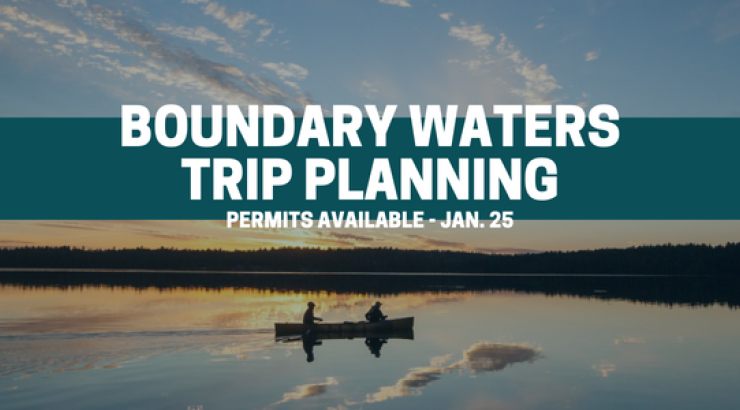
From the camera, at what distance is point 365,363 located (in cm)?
2234

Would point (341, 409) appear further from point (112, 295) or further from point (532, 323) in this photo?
point (112, 295)

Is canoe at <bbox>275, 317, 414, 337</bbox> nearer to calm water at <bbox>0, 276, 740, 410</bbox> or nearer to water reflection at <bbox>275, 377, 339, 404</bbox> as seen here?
calm water at <bbox>0, 276, 740, 410</bbox>

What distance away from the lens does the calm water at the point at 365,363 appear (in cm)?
1647

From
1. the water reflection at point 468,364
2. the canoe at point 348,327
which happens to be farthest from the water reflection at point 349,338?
the water reflection at point 468,364

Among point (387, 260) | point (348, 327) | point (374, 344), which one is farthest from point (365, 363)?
point (387, 260)

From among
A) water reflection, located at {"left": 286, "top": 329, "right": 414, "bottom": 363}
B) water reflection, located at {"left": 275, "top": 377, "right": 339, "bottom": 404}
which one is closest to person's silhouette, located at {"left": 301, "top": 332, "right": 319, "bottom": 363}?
water reflection, located at {"left": 286, "top": 329, "right": 414, "bottom": 363}

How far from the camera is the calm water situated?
54.0 feet

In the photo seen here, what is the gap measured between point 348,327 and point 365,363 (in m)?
7.29

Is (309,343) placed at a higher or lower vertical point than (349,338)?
higher

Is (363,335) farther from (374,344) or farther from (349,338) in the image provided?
(374,344)

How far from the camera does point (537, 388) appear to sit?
1819 cm

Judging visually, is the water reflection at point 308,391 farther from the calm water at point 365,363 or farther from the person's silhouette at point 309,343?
the person's silhouette at point 309,343

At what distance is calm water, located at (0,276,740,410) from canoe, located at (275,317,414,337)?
97 cm

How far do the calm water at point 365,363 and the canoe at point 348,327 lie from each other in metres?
0.97
